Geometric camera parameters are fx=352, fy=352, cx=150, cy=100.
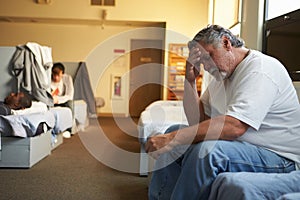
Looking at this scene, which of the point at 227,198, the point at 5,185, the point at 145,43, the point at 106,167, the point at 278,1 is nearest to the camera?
the point at 227,198

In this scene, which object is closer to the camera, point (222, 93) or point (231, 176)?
point (231, 176)

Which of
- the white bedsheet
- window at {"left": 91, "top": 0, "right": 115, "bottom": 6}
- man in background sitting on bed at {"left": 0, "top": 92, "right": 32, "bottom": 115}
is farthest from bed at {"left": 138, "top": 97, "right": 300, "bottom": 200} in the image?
window at {"left": 91, "top": 0, "right": 115, "bottom": 6}

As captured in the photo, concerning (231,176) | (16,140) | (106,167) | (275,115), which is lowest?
(106,167)

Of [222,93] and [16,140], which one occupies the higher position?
[222,93]

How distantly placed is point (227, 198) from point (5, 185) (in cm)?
175

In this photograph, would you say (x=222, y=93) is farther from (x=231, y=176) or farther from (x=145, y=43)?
(x=145, y=43)

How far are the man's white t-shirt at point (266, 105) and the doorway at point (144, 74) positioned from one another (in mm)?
6317

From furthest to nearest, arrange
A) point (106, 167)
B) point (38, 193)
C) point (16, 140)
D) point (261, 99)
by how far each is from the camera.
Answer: point (106, 167)
point (16, 140)
point (38, 193)
point (261, 99)

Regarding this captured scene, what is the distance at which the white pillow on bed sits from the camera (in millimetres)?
2995

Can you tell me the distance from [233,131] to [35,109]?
8.08 feet

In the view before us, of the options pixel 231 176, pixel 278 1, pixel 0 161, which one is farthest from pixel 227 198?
pixel 0 161

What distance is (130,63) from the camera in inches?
308

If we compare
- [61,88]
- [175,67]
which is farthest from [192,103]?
[175,67]

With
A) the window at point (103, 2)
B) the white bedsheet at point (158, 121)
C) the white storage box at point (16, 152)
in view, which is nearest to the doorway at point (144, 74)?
the window at point (103, 2)
